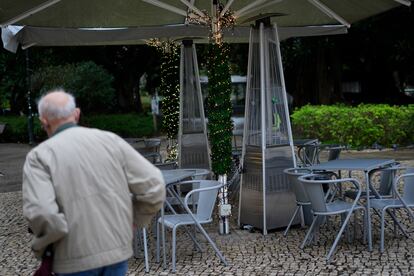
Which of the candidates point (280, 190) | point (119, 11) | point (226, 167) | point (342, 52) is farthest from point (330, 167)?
point (342, 52)

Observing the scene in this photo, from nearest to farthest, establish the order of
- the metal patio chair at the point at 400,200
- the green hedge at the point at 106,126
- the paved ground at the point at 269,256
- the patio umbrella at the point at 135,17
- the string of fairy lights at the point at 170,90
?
the paved ground at the point at 269,256 < the metal patio chair at the point at 400,200 < the patio umbrella at the point at 135,17 < the string of fairy lights at the point at 170,90 < the green hedge at the point at 106,126

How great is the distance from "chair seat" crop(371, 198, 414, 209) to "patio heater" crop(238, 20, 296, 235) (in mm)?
1011

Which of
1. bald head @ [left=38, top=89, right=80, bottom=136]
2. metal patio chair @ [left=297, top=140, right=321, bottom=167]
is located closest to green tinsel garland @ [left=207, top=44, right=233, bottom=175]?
metal patio chair @ [left=297, top=140, right=321, bottom=167]

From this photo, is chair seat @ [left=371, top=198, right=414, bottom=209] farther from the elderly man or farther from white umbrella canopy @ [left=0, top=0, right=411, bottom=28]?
the elderly man

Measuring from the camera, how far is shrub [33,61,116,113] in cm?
2108

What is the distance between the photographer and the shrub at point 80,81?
2108 centimetres

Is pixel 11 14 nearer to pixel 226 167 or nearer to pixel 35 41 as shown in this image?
pixel 35 41

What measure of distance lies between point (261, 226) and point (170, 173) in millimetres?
1271

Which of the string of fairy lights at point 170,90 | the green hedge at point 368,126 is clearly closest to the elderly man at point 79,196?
the string of fairy lights at point 170,90

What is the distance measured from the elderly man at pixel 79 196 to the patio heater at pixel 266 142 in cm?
394

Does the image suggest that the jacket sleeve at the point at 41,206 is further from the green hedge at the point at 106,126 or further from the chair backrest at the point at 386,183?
the green hedge at the point at 106,126

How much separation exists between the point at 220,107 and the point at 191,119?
1.53 meters

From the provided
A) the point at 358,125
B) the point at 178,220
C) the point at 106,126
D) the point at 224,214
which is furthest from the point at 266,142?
the point at 106,126

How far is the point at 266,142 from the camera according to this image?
668 centimetres
